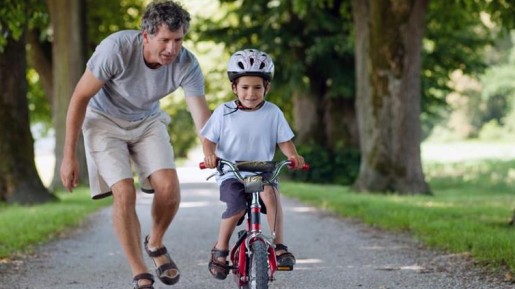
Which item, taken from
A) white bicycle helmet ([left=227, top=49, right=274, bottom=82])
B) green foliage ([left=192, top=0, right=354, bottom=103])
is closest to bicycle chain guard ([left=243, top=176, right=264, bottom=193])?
white bicycle helmet ([left=227, top=49, right=274, bottom=82])

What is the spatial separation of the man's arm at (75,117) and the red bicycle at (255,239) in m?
0.86

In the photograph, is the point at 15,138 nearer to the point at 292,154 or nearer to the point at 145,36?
the point at 145,36

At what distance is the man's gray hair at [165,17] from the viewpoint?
6.03 m

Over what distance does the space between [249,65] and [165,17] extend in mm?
586

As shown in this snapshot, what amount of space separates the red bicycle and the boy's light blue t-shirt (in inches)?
6.5

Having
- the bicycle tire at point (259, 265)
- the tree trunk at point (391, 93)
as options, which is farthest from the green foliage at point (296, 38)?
the bicycle tire at point (259, 265)

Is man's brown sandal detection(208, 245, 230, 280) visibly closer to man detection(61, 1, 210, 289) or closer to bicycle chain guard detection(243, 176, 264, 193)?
man detection(61, 1, 210, 289)

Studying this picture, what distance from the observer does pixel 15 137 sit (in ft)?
56.8

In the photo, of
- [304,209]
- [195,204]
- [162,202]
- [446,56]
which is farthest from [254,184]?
[446,56]

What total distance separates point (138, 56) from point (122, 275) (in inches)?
103

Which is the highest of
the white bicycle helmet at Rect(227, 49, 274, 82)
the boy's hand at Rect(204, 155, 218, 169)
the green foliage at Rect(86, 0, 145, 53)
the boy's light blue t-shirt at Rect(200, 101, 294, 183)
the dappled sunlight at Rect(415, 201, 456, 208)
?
the green foliage at Rect(86, 0, 145, 53)

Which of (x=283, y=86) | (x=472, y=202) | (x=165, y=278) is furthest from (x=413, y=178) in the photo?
(x=165, y=278)

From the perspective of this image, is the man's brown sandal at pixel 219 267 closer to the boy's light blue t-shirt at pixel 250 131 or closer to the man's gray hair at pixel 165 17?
the boy's light blue t-shirt at pixel 250 131

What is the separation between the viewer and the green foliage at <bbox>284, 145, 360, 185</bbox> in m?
29.2
